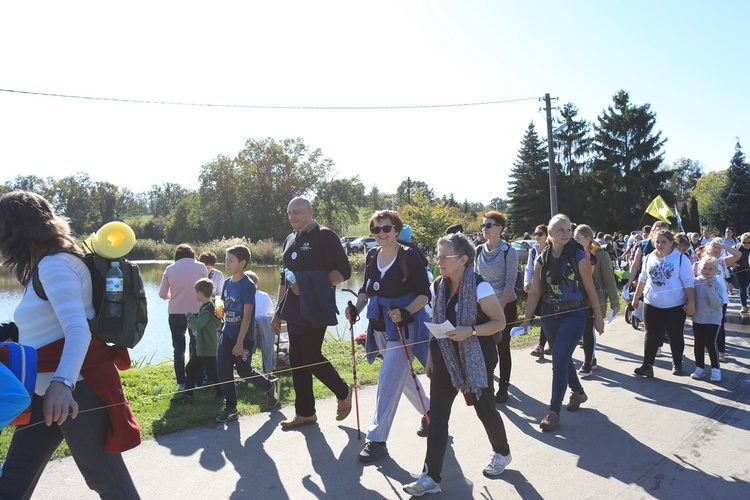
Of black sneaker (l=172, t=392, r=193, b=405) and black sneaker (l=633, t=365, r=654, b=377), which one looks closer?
black sneaker (l=172, t=392, r=193, b=405)

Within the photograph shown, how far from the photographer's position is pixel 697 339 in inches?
276

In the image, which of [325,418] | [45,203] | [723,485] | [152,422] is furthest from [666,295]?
[45,203]

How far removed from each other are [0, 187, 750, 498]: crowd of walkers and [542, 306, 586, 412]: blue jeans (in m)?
0.01

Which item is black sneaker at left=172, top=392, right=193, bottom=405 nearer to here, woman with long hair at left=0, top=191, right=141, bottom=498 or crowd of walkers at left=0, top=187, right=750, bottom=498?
crowd of walkers at left=0, top=187, right=750, bottom=498

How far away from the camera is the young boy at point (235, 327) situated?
5.54 meters

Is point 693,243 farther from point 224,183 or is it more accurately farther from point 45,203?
point 224,183

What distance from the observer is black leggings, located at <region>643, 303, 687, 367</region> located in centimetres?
673

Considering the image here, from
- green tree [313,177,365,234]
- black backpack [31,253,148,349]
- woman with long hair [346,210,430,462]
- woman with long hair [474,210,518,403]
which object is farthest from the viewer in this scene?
green tree [313,177,365,234]

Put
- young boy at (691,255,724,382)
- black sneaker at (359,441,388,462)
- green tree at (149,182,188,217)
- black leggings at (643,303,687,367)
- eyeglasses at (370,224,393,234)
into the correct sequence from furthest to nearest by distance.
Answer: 1. green tree at (149,182,188,217)
2. young boy at (691,255,724,382)
3. black leggings at (643,303,687,367)
4. eyeglasses at (370,224,393,234)
5. black sneaker at (359,441,388,462)

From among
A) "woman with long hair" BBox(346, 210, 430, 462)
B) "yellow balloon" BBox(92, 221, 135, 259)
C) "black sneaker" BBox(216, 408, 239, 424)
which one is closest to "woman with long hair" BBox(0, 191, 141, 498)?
"yellow balloon" BBox(92, 221, 135, 259)

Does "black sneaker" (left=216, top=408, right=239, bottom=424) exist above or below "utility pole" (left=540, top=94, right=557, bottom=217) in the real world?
below

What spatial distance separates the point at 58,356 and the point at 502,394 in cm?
468

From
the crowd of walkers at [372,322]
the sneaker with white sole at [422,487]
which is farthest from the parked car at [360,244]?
the sneaker with white sole at [422,487]

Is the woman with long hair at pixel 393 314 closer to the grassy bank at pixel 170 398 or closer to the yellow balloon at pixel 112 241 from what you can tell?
the grassy bank at pixel 170 398
